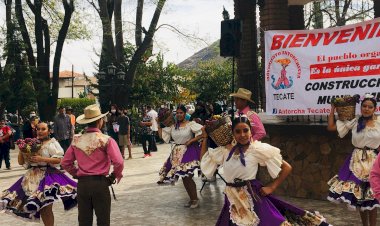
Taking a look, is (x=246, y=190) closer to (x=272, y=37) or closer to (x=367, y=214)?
(x=367, y=214)

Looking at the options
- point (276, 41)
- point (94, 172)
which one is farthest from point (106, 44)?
point (94, 172)

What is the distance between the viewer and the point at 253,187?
4.90 meters

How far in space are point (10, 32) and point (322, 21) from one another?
19443mm

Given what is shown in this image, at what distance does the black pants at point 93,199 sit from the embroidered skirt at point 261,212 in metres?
1.63

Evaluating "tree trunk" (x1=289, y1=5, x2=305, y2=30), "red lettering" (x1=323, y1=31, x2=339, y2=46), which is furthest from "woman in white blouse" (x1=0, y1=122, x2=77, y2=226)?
"tree trunk" (x1=289, y1=5, x2=305, y2=30)

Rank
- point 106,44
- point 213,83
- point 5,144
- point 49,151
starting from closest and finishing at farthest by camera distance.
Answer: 1. point 49,151
2. point 5,144
3. point 106,44
4. point 213,83

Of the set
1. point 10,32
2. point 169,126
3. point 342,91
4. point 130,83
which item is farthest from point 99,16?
point 342,91

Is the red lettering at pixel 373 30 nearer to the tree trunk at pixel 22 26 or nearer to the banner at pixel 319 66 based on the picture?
the banner at pixel 319 66

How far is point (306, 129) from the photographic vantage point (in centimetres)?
902

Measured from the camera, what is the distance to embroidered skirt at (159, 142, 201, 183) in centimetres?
876

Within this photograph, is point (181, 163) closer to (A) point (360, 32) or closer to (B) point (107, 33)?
(A) point (360, 32)

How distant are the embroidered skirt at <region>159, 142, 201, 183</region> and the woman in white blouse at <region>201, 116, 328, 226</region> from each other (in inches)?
145

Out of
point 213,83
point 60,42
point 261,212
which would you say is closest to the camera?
point 261,212

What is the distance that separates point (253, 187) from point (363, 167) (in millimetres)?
2351
